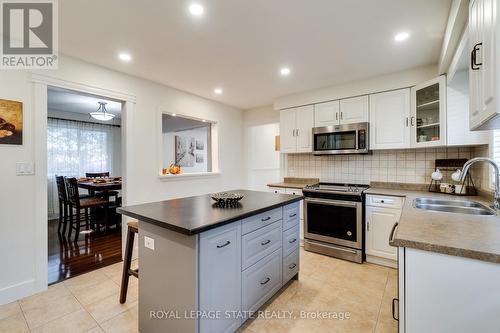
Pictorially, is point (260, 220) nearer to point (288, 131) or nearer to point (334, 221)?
point (334, 221)

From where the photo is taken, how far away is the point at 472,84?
1336mm

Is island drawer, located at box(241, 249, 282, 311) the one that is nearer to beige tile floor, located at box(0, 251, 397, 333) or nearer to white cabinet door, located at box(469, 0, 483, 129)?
beige tile floor, located at box(0, 251, 397, 333)

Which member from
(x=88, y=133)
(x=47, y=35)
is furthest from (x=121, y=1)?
(x=88, y=133)

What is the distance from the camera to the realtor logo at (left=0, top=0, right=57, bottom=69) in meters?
1.71

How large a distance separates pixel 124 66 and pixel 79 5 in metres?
1.04

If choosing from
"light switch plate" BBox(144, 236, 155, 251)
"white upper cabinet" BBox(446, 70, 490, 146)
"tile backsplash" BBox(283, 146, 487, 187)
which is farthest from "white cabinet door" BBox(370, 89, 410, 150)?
"light switch plate" BBox(144, 236, 155, 251)

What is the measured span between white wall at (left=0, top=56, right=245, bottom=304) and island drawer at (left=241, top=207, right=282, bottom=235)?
194 cm

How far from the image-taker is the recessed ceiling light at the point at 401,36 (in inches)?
80.2

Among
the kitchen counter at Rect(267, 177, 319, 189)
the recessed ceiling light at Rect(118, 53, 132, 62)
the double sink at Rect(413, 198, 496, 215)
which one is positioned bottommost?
the double sink at Rect(413, 198, 496, 215)

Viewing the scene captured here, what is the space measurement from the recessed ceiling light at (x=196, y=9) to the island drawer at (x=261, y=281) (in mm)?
1987

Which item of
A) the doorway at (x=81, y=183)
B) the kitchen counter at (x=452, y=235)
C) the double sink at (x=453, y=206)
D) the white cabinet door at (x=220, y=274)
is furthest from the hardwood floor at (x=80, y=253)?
the double sink at (x=453, y=206)

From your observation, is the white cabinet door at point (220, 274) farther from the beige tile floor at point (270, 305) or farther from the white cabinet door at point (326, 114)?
the white cabinet door at point (326, 114)

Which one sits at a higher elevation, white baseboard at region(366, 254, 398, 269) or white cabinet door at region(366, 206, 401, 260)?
white cabinet door at region(366, 206, 401, 260)

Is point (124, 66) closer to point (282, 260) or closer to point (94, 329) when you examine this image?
point (94, 329)
